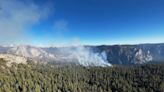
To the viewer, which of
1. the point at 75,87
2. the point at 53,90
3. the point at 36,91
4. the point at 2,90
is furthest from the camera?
the point at 75,87

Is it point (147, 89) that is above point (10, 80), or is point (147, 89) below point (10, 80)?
below

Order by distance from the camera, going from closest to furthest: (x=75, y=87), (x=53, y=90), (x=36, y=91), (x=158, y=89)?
(x=36, y=91), (x=53, y=90), (x=75, y=87), (x=158, y=89)

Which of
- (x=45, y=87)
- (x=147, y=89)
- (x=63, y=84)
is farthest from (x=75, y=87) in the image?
(x=147, y=89)

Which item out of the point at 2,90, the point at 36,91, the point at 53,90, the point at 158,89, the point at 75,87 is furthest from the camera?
the point at 158,89

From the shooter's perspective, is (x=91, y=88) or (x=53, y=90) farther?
(x=91, y=88)

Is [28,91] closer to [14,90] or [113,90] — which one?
[14,90]

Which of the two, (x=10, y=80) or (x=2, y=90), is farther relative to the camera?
(x=10, y=80)

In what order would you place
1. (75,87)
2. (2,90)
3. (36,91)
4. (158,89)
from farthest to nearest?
1. (158,89)
2. (75,87)
3. (36,91)
4. (2,90)

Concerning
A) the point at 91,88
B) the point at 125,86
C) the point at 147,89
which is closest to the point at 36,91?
the point at 91,88

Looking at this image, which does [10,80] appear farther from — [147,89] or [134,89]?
[147,89]
